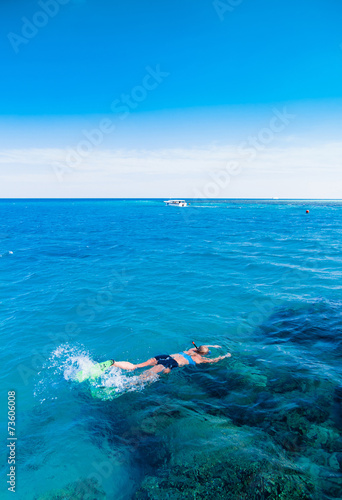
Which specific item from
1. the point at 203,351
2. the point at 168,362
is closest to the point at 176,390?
the point at 168,362

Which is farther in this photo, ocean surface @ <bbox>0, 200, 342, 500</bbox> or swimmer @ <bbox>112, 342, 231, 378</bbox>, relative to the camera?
swimmer @ <bbox>112, 342, 231, 378</bbox>

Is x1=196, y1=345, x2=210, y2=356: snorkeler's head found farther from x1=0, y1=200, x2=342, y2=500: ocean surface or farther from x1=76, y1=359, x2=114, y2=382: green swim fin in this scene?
x1=76, y1=359, x2=114, y2=382: green swim fin

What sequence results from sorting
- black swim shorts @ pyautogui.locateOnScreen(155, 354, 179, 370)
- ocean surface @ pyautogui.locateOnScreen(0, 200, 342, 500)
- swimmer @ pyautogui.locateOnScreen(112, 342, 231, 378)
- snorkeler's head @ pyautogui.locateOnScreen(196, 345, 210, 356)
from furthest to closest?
snorkeler's head @ pyautogui.locateOnScreen(196, 345, 210, 356) → black swim shorts @ pyautogui.locateOnScreen(155, 354, 179, 370) → swimmer @ pyautogui.locateOnScreen(112, 342, 231, 378) → ocean surface @ pyautogui.locateOnScreen(0, 200, 342, 500)

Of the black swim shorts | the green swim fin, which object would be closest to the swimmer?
the black swim shorts

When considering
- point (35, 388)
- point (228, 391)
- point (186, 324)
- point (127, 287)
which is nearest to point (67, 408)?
point (35, 388)

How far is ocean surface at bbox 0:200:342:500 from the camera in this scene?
6641mm

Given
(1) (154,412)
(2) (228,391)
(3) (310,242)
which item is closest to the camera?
(1) (154,412)

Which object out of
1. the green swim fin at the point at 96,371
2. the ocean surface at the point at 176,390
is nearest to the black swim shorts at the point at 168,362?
the ocean surface at the point at 176,390

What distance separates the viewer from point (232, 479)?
6316 millimetres

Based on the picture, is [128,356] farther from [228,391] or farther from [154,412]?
[228,391]

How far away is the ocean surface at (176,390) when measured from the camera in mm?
6641

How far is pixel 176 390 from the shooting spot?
31.9ft

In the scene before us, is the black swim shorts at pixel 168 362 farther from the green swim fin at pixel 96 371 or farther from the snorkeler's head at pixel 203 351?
the green swim fin at pixel 96 371

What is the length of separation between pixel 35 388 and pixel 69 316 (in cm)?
621
